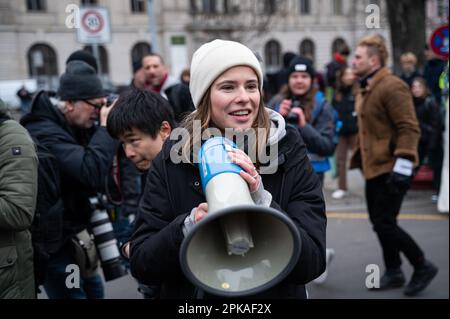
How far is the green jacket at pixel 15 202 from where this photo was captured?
76.7 inches

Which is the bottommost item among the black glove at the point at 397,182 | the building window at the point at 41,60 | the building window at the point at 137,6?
the black glove at the point at 397,182

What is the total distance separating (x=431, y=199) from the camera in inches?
257

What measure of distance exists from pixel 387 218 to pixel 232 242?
8.49 feet

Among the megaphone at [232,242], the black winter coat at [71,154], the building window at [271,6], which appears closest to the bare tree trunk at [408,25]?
the building window at [271,6]

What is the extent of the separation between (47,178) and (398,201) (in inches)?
99.3

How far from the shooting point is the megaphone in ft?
4.06

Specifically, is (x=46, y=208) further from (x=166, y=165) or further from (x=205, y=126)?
(x=205, y=126)

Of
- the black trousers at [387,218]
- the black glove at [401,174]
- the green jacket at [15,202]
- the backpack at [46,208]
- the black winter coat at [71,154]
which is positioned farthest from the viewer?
the black trousers at [387,218]

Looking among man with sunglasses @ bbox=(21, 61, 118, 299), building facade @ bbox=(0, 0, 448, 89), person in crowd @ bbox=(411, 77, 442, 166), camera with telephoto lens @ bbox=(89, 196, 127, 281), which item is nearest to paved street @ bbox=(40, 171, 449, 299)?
person in crowd @ bbox=(411, 77, 442, 166)

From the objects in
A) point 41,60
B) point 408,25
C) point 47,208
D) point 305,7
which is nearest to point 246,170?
point 47,208

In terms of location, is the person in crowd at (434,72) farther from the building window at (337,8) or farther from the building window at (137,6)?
the building window at (337,8)

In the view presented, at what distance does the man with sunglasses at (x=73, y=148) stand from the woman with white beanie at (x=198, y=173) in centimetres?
104

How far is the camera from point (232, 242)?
133 cm
